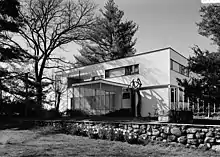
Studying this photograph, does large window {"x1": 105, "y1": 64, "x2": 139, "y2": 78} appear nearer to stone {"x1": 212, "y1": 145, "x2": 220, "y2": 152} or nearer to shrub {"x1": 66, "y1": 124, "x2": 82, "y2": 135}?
shrub {"x1": 66, "y1": 124, "x2": 82, "y2": 135}

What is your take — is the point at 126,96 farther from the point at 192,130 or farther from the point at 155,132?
the point at 192,130

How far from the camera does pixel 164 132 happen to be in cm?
859

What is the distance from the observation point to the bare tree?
2458 centimetres

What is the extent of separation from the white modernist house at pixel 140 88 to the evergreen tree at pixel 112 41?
1199cm

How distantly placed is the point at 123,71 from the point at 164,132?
14.4 m

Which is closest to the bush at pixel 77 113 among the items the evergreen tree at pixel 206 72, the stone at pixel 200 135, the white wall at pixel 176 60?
the white wall at pixel 176 60

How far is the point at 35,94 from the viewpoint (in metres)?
21.3

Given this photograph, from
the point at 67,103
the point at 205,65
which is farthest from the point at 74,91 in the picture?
the point at 205,65

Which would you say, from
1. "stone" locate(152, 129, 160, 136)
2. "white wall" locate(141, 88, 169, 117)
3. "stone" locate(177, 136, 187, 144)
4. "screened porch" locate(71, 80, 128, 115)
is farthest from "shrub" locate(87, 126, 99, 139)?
"screened porch" locate(71, 80, 128, 115)

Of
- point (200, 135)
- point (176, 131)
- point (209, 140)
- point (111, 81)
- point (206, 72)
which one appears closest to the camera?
point (209, 140)

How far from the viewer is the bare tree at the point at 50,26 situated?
24578 millimetres

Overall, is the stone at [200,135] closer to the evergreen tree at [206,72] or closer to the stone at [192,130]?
the stone at [192,130]

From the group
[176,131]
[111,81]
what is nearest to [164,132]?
[176,131]

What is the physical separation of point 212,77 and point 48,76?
2193 centimetres
